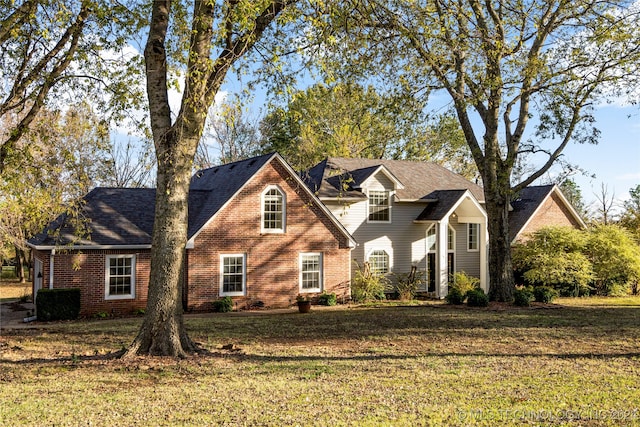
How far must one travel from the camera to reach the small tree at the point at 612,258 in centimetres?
2758

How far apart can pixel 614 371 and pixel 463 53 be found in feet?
36.5

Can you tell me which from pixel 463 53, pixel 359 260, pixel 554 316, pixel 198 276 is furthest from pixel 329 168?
pixel 554 316

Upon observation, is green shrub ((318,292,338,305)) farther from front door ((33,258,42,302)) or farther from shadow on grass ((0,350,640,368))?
shadow on grass ((0,350,640,368))

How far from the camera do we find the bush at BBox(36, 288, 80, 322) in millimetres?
19141

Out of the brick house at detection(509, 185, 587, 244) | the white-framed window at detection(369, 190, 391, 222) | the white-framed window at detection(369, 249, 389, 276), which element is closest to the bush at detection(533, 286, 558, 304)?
the white-framed window at detection(369, 249, 389, 276)

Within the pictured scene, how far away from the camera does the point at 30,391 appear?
29.4 feet

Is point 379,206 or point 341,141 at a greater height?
point 341,141

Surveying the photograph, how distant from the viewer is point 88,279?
20219mm

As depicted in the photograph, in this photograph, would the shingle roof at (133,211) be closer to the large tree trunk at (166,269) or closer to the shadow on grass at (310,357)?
the shadow on grass at (310,357)

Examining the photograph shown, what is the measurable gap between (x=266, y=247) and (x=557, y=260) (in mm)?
13656

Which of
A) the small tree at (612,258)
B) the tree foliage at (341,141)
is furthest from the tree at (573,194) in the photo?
the small tree at (612,258)

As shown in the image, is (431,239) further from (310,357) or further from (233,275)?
(310,357)

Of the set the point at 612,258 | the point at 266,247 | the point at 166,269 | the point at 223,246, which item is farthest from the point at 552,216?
the point at 166,269

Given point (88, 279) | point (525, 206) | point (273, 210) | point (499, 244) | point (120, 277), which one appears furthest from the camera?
point (525, 206)
